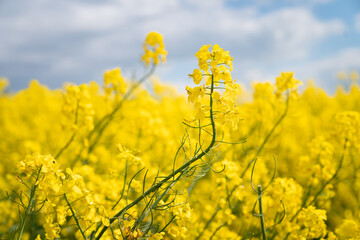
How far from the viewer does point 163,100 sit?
770 centimetres

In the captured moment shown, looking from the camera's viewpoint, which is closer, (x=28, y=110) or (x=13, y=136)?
(x=13, y=136)

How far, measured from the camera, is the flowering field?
60.5 inches

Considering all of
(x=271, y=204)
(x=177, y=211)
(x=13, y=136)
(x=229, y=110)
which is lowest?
(x=271, y=204)

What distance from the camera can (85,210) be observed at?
164cm

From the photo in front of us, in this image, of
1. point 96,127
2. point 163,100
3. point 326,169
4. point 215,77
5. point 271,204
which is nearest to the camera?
point 215,77

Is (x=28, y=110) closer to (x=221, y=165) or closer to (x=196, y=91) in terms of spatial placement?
(x=221, y=165)

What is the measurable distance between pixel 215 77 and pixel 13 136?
18.2 feet

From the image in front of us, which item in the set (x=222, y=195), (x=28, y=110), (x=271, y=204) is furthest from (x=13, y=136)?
(x=271, y=204)

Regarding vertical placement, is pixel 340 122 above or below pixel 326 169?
above

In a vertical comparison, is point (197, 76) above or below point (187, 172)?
above

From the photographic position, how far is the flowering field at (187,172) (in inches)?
60.5

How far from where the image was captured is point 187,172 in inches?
62.4

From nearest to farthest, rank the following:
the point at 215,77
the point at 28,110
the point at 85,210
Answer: the point at 215,77
the point at 85,210
the point at 28,110

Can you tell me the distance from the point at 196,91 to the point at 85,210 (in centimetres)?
79
